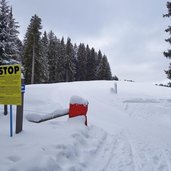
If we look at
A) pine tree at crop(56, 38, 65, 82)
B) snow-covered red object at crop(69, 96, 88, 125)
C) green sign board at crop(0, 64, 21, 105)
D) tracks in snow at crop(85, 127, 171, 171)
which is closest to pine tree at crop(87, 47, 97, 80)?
pine tree at crop(56, 38, 65, 82)

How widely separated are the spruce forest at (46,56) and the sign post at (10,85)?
853 inches

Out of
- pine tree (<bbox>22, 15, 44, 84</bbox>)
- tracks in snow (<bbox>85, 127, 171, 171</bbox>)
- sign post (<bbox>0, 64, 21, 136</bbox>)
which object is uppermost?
pine tree (<bbox>22, 15, 44, 84</bbox>)

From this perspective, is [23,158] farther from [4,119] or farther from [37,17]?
[37,17]

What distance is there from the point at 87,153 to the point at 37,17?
145ft

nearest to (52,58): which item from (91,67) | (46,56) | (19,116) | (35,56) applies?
(46,56)

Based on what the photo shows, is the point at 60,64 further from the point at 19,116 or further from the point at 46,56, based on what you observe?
the point at 19,116

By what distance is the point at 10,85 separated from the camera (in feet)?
24.0

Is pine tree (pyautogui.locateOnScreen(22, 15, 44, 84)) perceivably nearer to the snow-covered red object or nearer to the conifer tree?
the conifer tree

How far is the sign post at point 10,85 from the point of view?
722cm

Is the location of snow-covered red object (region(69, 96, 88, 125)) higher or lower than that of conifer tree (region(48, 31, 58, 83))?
lower

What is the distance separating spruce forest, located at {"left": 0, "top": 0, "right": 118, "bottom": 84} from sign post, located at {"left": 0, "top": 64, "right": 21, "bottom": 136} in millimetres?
21672

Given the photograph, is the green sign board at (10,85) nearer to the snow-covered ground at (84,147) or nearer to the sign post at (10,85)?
the sign post at (10,85)

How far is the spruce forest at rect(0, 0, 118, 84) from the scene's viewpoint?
29.9m

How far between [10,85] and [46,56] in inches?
1929
